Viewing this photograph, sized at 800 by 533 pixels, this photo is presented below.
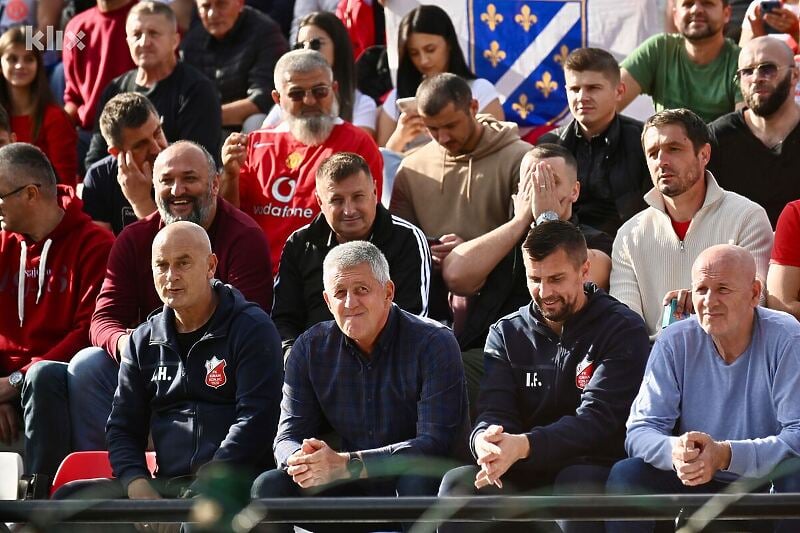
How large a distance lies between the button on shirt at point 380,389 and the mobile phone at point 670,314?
0.94 m

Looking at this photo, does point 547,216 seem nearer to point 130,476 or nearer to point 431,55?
point 130,476

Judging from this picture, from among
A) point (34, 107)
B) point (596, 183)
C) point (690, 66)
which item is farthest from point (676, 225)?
point (34, 107)

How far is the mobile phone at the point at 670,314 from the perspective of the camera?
5590 millimetres

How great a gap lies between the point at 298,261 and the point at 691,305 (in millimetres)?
1744

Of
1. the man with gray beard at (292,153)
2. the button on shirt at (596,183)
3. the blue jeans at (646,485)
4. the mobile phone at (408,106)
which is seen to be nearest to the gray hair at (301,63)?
the man with gray beard at (292,153)

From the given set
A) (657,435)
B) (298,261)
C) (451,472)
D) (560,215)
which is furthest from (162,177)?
(657,435)

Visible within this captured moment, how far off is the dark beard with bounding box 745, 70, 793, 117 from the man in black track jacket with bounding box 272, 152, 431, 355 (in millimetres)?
1861

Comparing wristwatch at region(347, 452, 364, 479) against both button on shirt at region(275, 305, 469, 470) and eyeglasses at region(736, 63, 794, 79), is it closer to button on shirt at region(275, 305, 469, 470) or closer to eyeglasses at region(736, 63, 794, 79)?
button on shirt at region(275, 305, 469, 470)

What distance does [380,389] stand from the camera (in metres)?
5.20

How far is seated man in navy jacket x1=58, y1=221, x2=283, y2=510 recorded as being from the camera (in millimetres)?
5316

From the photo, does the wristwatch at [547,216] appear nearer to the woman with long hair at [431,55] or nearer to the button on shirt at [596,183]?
the button on shirt at [596,183]

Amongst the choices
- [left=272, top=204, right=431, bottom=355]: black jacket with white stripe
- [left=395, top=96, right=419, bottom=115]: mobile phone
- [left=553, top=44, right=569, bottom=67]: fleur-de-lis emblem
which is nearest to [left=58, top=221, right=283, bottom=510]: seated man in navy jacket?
[left=272, top=204, right=431, bottom=355]: black jacket with white stripe

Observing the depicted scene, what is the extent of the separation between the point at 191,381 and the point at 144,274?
1048mm

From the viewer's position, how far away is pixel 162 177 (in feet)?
21.0
